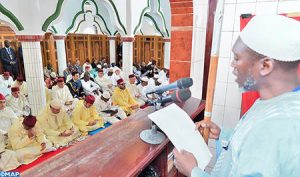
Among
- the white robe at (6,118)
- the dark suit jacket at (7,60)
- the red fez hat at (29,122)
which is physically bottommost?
the white robe at (6,118)

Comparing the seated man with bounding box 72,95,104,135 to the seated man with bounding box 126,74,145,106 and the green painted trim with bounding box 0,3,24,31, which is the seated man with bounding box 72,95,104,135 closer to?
the green painted trim with bounding box 0,3,24,31

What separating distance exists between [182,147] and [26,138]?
316cm

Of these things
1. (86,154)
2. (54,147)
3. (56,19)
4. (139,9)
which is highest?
(139,9)

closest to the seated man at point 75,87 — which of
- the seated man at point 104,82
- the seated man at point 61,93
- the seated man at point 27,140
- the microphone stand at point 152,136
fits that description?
the seated man at point 61,93

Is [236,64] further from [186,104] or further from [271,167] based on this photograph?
[186,104]

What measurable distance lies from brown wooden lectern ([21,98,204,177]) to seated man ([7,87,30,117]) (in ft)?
15.2

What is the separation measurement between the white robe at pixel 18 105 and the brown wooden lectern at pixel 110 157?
15.1ft

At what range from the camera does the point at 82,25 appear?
12.8m

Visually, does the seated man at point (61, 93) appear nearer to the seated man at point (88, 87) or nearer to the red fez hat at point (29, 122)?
the seated man at point (88, 87)

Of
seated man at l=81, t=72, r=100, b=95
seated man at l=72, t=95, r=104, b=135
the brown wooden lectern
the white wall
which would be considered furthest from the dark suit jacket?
the white wall

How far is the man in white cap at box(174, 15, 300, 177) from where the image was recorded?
2.57ft

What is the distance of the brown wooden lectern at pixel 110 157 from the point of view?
1.23 m

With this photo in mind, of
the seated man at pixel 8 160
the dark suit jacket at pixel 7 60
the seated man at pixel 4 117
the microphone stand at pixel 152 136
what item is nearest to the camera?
the microphone stand at pixel 152 136

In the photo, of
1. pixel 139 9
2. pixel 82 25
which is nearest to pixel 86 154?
pixel 139 9
